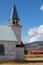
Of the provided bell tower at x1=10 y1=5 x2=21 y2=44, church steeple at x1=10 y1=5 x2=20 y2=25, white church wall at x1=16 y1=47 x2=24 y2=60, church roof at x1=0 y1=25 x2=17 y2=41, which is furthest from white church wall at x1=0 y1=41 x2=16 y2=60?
church steeple at x1=10 y1=5 x2=20 y2=25

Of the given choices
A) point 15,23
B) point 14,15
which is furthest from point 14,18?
point 15,23

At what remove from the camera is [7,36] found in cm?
5006

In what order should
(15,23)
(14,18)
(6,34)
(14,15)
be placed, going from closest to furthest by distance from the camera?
(6,34), (15,23), (14,18), (14,15)

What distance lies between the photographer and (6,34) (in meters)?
50.6

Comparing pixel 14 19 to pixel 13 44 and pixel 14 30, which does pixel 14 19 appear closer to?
pixel 14 30

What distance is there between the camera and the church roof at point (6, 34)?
162ft

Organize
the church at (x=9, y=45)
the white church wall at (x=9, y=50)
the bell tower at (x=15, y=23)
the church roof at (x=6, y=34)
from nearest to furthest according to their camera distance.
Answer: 1. the church at (x=9, y=45)
2. the white church wall at (x=9, y=50)
3. the church roof at (x=6, y=34)
4. the bell tower at (x=15, y=23)

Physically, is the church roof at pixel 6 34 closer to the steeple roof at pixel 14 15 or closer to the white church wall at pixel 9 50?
the white church wall at pixel 9 50

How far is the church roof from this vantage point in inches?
1945

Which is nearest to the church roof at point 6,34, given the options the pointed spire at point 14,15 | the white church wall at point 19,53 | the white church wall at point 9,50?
the white church wall at point 9,50

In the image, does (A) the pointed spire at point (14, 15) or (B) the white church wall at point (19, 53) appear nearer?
(B) the white church wall at point (19, 53)

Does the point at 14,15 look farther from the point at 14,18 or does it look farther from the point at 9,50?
Answer: the point at 9,50

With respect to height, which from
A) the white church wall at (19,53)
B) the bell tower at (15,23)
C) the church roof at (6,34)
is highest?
the bell tower at (15,23)

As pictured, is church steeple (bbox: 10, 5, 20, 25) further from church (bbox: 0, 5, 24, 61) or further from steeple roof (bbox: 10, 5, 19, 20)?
church (bbox: 0, 5, 24, 61)
